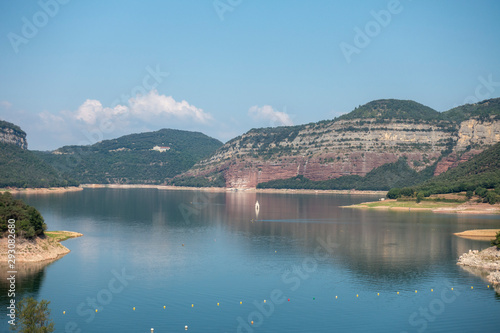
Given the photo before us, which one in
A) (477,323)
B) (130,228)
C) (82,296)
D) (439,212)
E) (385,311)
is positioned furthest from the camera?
(439,212)

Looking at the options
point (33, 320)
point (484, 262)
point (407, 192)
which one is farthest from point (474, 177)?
point (33, 320)

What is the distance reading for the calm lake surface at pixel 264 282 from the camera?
144ft

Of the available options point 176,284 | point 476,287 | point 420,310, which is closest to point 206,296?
point 176,284

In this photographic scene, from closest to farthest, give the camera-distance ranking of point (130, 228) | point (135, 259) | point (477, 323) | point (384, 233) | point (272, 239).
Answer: point (477, 323), point (135, 259), point (272, 239), point (384, 233), point (130, 228)

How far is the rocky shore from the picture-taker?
60031 millimetres

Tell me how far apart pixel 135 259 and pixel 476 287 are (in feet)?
138

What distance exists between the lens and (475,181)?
145 metres

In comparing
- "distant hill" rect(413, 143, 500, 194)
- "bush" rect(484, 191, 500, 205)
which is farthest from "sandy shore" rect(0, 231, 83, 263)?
"distant hill" rect(413, 143, 500, 194)

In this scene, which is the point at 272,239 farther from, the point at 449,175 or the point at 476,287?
the point at 449,175

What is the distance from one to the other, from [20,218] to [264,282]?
32214 mm

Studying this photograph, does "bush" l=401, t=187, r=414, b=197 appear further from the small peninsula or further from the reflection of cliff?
the small peninsula

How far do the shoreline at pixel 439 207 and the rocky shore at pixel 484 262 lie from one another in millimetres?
66837

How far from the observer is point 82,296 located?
50.3 m

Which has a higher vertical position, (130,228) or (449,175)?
(449,175)
